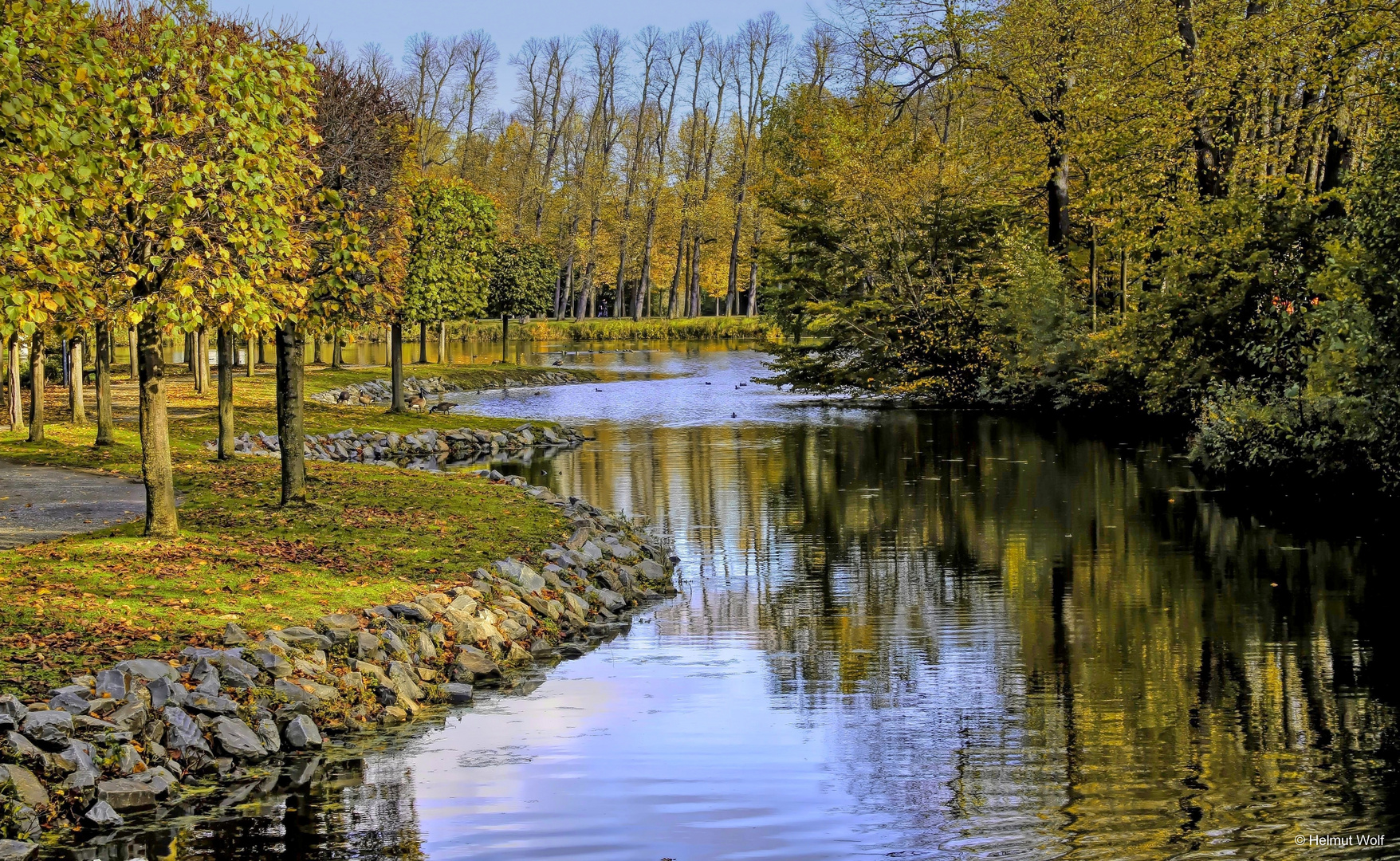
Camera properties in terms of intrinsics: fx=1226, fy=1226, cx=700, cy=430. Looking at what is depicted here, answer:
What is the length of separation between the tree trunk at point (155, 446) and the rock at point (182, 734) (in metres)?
5.08

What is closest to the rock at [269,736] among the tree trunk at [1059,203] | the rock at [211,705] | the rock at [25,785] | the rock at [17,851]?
the rock at [211,705]

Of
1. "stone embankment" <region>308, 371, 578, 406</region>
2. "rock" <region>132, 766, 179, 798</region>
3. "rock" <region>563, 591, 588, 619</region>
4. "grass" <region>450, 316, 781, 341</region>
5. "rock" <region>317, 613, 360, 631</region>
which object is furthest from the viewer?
"grass" <region>450, 316, 781, 341</region>

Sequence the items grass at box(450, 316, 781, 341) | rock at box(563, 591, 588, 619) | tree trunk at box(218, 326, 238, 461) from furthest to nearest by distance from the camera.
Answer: grass at box(450, 316, 781, 341) → tree trunk at box(218, 326, 238, 461) → rock at box(563, 591, 588, 619)

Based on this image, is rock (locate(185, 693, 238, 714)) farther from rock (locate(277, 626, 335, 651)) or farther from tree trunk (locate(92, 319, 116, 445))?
tree trunk (locate(92, 319, 116, 445))

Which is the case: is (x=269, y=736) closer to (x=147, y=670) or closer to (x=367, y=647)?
(x=147, y=670)

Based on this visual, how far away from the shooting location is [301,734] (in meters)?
8.37

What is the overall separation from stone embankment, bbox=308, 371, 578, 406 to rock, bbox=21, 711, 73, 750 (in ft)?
91.3

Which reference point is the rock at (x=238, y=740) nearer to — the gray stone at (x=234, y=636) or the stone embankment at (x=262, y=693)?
the stone embankment at (x=262, y=693)

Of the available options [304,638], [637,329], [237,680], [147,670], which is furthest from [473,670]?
[637,329]

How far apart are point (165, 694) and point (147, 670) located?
0.32 m

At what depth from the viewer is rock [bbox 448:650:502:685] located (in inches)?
401

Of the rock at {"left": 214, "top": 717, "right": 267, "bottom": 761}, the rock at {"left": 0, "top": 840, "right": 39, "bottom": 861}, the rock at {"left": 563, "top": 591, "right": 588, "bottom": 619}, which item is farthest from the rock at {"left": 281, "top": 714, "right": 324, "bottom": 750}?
the rock at {"left": 563, "top": 591, "right": 588, "bottom": 619}

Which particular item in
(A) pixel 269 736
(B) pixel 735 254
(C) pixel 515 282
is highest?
(B) pixel 735 254

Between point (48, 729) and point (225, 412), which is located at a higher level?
point (225, 412)
